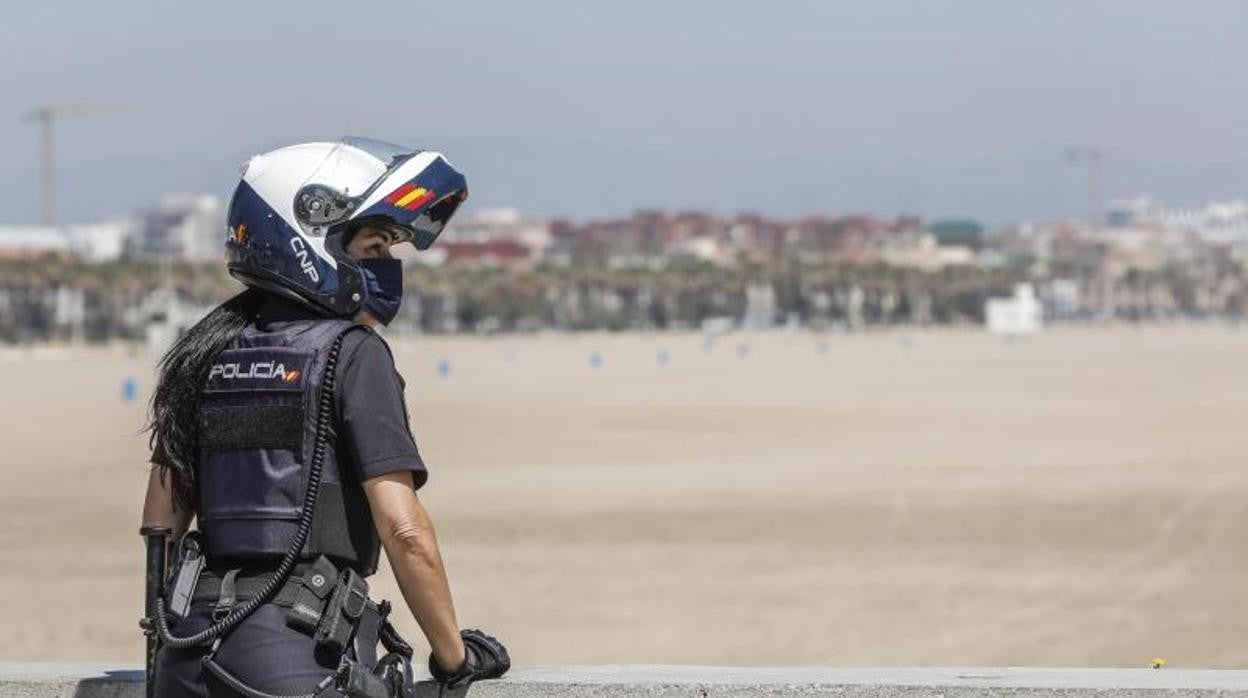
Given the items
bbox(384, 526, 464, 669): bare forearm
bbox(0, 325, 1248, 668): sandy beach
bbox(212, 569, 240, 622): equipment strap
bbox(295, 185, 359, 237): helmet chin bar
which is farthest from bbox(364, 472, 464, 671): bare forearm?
bbox(0, 325, 1248, 668): sandy beach

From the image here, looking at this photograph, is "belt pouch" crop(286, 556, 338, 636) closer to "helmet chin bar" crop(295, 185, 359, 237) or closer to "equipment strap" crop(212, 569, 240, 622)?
"equipment strap" crop(212, 569, 240, 622)

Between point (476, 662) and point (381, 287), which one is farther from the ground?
point (381, 287)

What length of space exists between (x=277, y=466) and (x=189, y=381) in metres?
0.32

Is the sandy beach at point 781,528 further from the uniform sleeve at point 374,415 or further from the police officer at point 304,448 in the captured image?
the uniform sleeve at point 374,415

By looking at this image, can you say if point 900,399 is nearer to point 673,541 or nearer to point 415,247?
point 673,541

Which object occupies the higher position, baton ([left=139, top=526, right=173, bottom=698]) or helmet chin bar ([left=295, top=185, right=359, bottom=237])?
helmet chin bar ([left=295, top=185, right=359, bottom=237])

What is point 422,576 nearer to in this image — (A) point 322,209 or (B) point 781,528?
(A) point 322,209

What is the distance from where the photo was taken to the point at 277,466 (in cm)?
428

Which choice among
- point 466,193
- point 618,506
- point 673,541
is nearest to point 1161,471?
point 618,506

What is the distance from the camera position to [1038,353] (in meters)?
96.4

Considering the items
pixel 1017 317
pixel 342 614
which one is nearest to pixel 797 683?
pixel 342 614

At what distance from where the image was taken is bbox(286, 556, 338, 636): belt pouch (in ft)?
13.8

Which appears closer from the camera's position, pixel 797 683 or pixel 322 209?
pixel 322 209

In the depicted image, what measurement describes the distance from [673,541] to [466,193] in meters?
16.6
